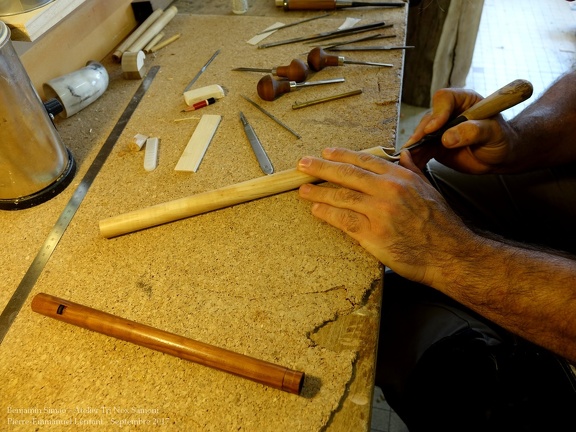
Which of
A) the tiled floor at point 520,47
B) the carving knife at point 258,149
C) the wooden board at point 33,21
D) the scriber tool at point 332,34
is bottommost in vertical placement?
the tiled floor at point 520,47

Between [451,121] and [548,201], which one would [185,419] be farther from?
[548,201]

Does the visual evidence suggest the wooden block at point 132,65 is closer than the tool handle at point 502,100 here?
No

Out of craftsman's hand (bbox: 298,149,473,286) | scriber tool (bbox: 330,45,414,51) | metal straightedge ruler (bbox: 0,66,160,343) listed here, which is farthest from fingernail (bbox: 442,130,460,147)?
metal straightedge ruler (bbox: 0,66,160,343)

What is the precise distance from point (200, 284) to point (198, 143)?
1.51 ft

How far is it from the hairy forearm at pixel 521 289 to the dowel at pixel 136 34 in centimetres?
133

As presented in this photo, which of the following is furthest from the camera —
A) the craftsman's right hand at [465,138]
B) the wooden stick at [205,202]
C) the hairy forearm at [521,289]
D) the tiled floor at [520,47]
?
the tiled floor at [520,47]

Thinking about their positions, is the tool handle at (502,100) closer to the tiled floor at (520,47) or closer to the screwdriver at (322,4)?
the screwdriver at (322,4)

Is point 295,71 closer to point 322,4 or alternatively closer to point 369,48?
point 369,48

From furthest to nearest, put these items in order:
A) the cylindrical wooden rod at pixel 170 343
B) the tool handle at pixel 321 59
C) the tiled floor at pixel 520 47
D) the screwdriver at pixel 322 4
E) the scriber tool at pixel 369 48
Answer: the tiled floor at pixel 520 47, the screwdriver at pixel 322 4, the scriber tool at pixel 369 48, the tool handle at pixel 321 59, the cylindrical wooden rod at pixel 170 343

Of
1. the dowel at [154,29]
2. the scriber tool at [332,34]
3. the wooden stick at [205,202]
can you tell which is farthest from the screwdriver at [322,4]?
the wooden stick at [205,202]

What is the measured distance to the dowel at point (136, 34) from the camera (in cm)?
151

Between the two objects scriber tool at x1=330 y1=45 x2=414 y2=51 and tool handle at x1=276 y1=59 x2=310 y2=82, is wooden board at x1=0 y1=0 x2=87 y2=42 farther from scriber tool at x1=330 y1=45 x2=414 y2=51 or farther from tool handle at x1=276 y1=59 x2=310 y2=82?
scriber tool at x1=330 y1=45 x2=414 y2=51

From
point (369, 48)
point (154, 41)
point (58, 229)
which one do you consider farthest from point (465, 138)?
point (154, 41)

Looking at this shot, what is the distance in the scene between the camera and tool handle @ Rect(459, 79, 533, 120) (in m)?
0.96
